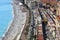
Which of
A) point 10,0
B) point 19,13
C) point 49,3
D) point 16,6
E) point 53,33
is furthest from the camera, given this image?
point 10,0

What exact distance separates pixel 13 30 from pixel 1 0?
19.7 meters

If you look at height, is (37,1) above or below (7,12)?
A: above

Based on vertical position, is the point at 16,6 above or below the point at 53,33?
below

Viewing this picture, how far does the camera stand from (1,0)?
37312 mm

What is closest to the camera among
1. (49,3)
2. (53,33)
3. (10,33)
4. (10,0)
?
(53,33)

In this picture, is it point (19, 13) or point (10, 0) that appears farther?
point (10, 0)

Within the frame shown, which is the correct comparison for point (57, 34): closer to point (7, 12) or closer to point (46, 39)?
point (46, 39)

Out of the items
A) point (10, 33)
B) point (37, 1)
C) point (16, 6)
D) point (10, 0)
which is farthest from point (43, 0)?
point (10, 0)

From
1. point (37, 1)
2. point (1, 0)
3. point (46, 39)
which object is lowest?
point (1, 0)

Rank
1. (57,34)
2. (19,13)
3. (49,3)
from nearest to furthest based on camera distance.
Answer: (57,34)
(49,3)
(19,13)

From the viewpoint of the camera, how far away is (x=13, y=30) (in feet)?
59.7

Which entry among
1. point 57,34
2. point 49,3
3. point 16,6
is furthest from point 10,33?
point 16,6

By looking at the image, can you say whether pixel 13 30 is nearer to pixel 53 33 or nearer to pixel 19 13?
pixel 19 13

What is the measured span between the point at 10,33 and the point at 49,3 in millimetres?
5580
